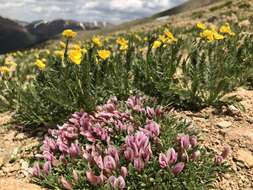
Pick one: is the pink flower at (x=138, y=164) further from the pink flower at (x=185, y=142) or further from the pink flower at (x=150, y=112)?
the pink flower at (x=150, y=112)

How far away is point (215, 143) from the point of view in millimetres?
4598

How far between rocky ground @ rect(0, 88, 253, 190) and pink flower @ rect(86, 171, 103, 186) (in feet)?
1.92

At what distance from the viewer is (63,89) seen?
5523 millimetres

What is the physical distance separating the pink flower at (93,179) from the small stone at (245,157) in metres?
1.63

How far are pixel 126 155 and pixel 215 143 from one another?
4.05 ft

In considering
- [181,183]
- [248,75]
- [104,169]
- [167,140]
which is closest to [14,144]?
[104,169]

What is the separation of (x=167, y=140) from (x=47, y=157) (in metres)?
1.42

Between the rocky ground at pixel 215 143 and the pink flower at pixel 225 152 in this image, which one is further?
the pink flower at pixel 225 152

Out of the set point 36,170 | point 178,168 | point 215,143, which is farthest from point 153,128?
point 36,170

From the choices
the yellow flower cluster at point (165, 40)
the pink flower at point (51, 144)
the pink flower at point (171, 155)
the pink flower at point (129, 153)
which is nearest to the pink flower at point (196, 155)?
the pink flower at point (171, 155)

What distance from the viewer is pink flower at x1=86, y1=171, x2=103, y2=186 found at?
12.5 feet

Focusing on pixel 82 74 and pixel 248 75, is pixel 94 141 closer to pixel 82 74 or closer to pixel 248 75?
pixel 82 74

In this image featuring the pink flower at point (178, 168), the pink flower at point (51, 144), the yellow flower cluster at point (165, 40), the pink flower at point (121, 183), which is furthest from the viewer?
the yellow flower cluster at point (165, 40)

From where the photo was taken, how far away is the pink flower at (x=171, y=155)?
3.92 metres
